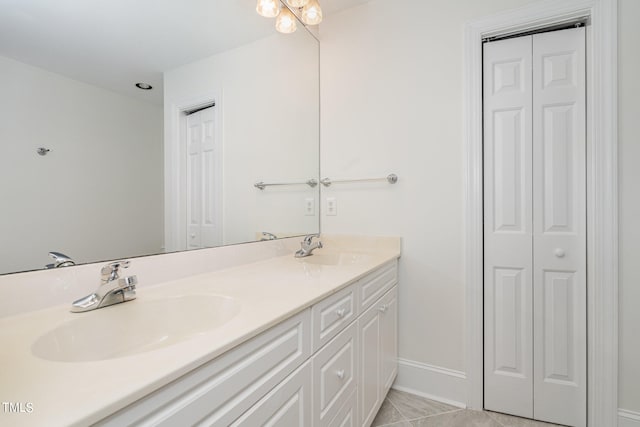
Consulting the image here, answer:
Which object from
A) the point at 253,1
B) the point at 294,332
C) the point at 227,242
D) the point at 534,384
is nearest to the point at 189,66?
the point at 253,1

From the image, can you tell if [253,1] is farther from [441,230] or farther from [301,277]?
[441,230]

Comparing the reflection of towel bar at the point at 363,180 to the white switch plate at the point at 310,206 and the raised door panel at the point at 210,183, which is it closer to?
the white switch plate at the point at 310,206

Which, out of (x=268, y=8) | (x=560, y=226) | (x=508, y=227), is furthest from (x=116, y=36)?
(x=560, y=226)

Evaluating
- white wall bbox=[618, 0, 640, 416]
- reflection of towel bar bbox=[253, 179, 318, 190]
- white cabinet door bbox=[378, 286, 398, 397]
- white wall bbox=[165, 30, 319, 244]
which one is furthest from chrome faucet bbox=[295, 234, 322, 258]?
white wall bbox=[618, 0, 640, 416]

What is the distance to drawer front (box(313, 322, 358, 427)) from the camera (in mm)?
898

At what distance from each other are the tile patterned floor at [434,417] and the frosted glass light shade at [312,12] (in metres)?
2.22

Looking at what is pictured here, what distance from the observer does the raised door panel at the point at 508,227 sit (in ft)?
4.94

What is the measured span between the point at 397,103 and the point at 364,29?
0.55 meters

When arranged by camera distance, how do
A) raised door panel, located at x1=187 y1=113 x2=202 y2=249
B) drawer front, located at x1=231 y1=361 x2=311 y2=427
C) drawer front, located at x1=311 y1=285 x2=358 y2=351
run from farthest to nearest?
raised door panel, located at x1=187 y1=113 x2=202 y2=249
drawer front, located at x1=311 y1=285 x2=358 y2=351
drawer front, located at x1=231 y1=361 x2=311 y2=427

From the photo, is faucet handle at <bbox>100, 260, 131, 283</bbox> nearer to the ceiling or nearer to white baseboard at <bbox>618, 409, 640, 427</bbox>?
the ceiling

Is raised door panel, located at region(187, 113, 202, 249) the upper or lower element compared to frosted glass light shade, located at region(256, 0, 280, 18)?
lower

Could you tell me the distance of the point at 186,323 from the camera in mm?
894

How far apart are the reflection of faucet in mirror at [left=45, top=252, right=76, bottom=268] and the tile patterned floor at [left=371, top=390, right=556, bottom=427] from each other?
1.48 meters

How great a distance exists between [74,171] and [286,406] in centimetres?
91
